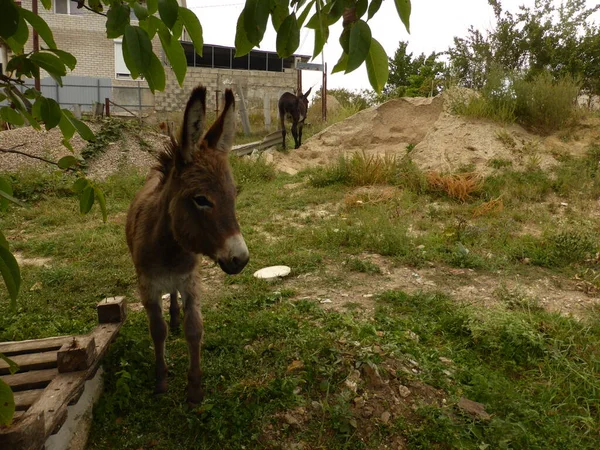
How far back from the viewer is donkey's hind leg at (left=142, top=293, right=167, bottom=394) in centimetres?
280

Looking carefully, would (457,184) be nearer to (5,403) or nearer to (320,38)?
(320,38)

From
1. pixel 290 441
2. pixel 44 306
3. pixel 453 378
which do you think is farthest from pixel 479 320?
pixel 44 306

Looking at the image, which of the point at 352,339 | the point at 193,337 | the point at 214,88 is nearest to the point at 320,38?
the point at 193,337

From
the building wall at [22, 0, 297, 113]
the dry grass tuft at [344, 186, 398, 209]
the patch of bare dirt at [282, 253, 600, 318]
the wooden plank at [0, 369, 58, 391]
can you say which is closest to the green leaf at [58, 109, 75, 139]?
the wooden plank at [0, 369, 58, 391]

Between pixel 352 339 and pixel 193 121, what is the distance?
200 centimetres

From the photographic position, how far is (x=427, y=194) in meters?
7.77

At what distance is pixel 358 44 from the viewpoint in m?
0.93

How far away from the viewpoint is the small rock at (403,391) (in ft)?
8.91

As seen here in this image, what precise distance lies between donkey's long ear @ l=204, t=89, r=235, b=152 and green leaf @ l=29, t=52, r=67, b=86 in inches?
44.7

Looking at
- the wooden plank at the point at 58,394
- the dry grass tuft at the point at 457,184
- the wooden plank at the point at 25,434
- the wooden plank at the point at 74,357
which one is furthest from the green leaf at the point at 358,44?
the dry grass tuft at the point at 457,184

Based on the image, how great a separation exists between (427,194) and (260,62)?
22.9 m

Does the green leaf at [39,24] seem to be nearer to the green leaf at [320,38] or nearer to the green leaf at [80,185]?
the green leaf at [80,185]

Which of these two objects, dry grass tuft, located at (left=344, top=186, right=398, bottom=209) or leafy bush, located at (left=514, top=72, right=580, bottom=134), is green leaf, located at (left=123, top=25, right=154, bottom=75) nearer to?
dry grass tuft, located at (left=344, top=186, right=398, bottom=209)

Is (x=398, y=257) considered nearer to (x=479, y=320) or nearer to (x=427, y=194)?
(x=479, y=320)
